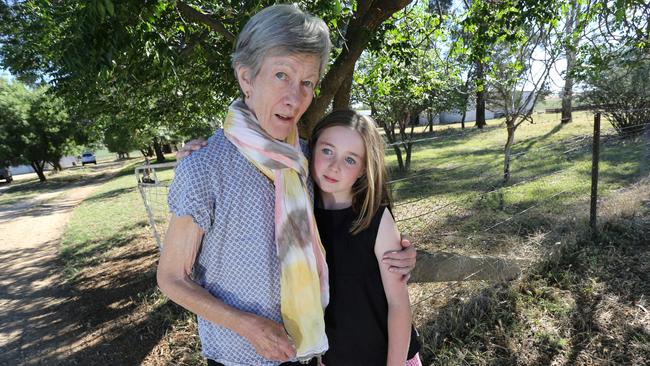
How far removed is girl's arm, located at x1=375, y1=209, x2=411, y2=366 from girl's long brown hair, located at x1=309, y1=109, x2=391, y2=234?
3.1 inches

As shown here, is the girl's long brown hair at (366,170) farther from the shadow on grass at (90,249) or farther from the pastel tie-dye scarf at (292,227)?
the shadow on grass at (90,249)

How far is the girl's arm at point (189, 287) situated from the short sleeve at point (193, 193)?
2 cm

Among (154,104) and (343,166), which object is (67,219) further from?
(343,166)

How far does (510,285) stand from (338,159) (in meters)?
2.94

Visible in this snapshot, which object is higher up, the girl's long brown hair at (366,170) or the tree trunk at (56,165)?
the girl's long brown hair at (366,170)

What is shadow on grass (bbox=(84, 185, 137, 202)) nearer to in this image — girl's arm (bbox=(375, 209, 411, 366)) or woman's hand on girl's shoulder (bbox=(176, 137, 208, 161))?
woman's hand on girl's shoulder (bbox=(176, 137, 208, 161))

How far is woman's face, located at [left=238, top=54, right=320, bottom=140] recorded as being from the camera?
4.32ft

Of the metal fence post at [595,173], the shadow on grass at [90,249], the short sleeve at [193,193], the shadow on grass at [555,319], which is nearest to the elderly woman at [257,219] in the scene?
the short sleeve at [193,193]

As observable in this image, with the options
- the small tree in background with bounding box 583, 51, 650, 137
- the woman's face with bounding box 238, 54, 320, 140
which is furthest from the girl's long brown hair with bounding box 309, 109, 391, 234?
the small tree in background with bounding box 583, 51, 650, 137

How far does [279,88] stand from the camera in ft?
4.39

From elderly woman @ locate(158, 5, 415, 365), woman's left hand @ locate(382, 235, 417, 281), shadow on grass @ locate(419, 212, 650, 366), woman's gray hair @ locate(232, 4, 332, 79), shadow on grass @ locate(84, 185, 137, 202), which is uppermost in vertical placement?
woman's gray hair @ locate(232, 4, 332, 79)

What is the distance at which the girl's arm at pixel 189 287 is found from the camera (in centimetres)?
122

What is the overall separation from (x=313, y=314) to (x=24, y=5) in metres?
7.03

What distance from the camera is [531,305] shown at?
352cm
